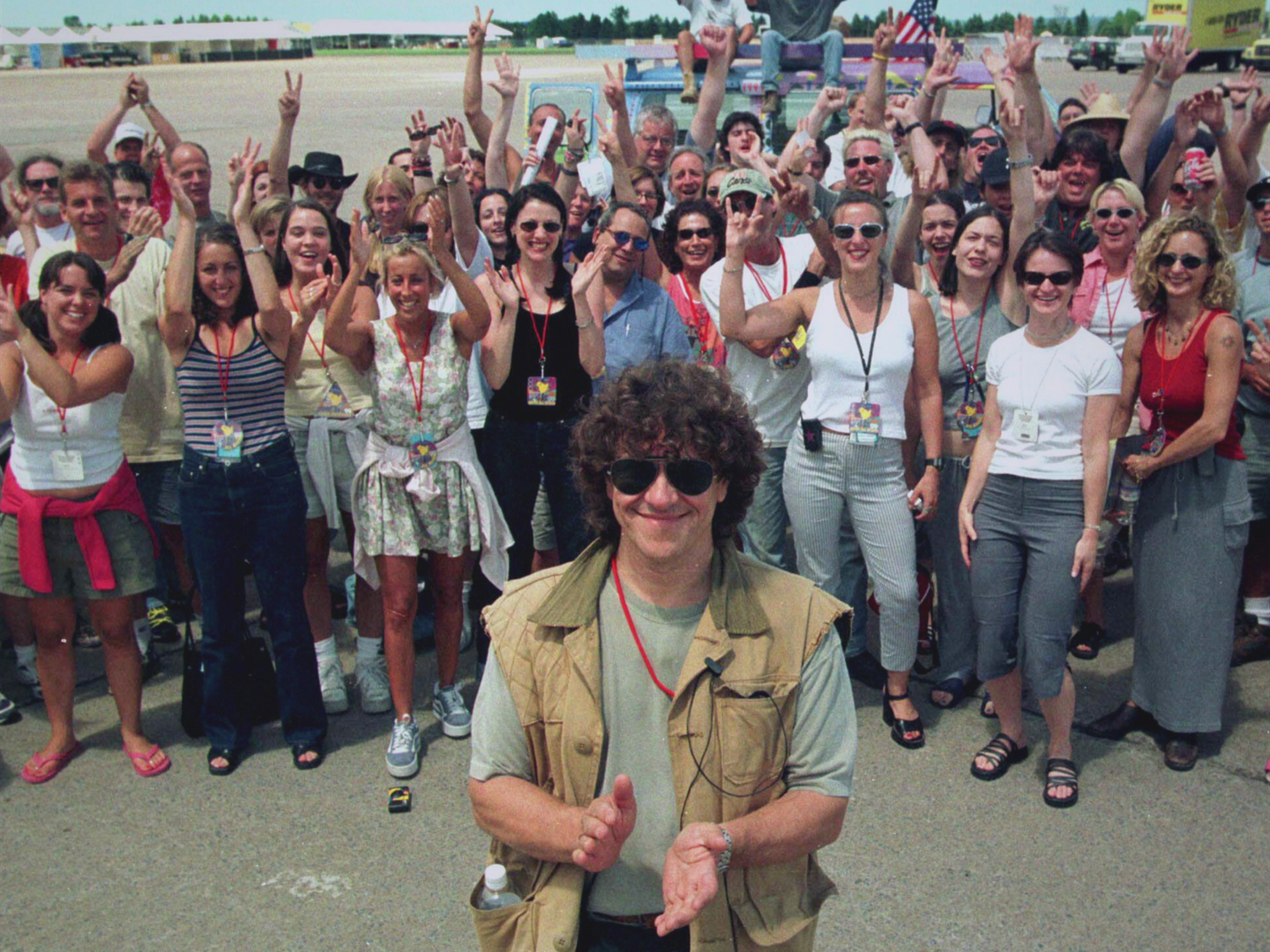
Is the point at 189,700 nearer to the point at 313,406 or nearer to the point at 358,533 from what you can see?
the point at 358,533

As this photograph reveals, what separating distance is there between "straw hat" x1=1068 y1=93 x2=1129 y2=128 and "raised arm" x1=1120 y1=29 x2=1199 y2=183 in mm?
272

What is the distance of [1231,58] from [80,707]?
48.1 metres

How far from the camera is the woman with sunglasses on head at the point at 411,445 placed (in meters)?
4.26

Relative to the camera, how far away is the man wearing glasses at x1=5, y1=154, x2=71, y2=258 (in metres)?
5.83

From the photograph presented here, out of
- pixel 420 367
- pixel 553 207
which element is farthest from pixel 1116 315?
pixel 420 367

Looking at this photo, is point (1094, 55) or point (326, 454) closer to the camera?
point (326, 454)

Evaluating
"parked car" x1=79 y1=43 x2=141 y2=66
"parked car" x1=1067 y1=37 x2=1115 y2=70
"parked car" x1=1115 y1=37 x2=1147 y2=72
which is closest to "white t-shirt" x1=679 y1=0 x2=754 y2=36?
"parked car" x1=1115 y1=37 x2=1147 y2=72

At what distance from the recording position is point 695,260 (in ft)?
16.9

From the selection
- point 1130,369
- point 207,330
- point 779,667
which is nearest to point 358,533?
point 207,330

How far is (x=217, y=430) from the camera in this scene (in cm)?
411

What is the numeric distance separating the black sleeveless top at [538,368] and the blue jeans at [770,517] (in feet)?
2.73

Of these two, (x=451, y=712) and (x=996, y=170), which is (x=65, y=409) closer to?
(x=451, y=712)

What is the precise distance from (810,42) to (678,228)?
245 inches

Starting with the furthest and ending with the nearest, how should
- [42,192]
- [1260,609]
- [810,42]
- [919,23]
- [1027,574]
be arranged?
[919,23], [810,42], [42,192], [1260,609], [1027,574]
